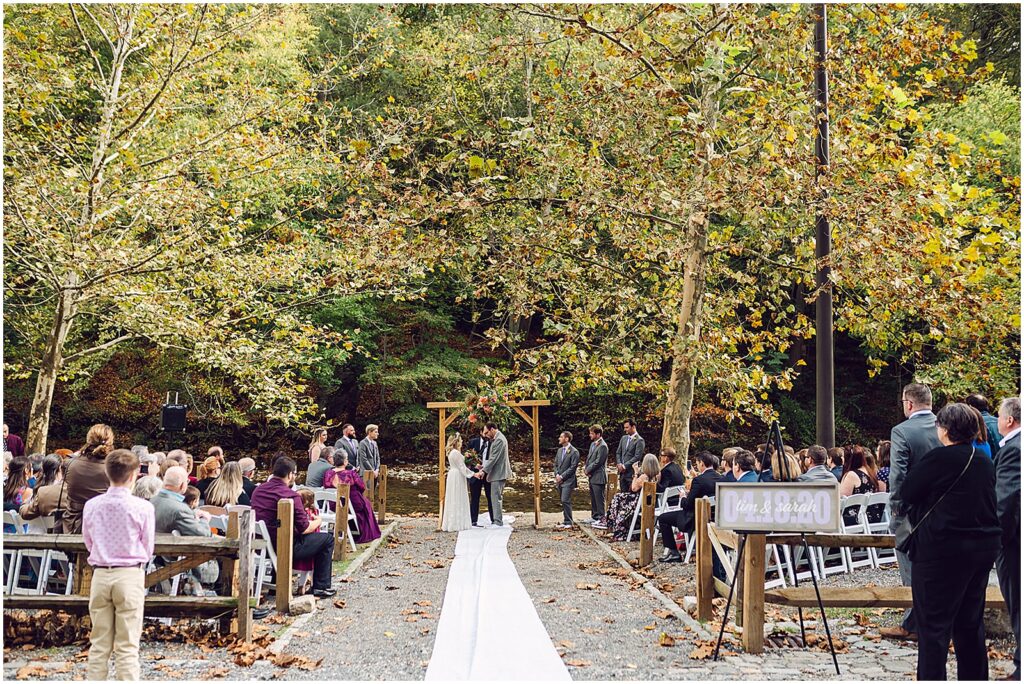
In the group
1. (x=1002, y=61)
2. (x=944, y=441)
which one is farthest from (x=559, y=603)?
(x=1002, y=61)

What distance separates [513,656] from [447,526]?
10.0 meters

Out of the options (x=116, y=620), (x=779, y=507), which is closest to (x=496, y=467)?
(x=779, y=507)

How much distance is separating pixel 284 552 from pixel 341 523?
4.06 meters

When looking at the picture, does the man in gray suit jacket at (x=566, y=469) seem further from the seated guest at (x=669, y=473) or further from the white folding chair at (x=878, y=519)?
the white folding chair at (x=878, y=519)

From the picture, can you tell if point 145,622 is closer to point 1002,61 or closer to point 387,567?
point 387,567

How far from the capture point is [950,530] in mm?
5488

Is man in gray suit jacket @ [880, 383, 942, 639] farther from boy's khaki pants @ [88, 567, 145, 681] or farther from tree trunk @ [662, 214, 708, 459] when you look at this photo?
tree trunk @ [662, 214, 708, 459]

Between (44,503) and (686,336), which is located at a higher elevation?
(686,336)

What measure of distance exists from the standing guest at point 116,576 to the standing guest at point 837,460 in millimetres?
8777

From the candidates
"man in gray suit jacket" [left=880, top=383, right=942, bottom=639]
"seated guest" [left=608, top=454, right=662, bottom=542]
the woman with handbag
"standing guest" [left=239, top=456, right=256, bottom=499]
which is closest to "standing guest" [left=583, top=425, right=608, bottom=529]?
"seated guest" [left=608, top=454, right=662, bottom=542]

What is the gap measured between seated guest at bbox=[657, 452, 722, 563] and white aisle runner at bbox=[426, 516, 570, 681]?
220 cm

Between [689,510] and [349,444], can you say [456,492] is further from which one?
[689,510]

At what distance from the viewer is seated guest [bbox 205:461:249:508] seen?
32.4 ft

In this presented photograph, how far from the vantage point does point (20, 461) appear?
1005cm
